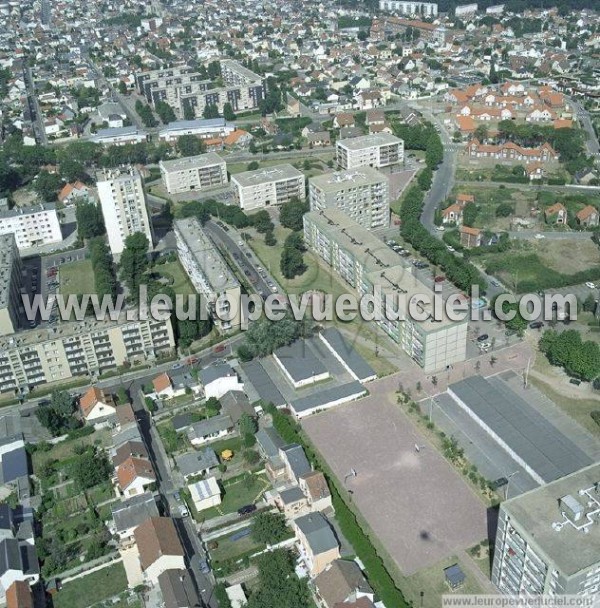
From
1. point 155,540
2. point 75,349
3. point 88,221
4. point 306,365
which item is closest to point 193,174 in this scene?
point 88,221

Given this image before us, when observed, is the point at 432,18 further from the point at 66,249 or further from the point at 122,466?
the point at 122,466

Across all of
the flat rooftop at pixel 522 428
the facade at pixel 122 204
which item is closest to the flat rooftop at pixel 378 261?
the flat rooftop at pixel 522 428

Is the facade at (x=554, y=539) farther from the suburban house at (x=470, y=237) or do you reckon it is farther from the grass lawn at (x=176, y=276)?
the grass lawn at (x=176, y=276)

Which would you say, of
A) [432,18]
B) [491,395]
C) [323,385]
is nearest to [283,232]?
[323,385]

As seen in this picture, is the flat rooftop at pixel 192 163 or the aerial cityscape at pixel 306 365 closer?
the aerial cityscape at pixel 306 365

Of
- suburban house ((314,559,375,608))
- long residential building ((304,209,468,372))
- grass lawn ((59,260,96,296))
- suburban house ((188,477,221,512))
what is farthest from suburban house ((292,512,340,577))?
grass lawn ((59,260,96,296))

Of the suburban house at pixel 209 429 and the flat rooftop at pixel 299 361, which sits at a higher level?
the flat rooftop at pixel 299 361
